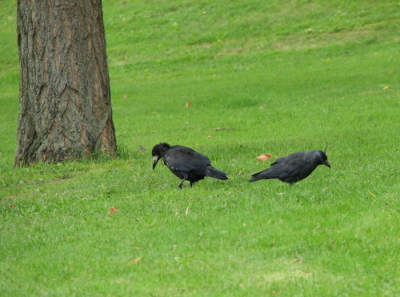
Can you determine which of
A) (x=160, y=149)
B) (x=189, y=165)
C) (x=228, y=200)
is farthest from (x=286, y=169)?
(x=160, y=149)

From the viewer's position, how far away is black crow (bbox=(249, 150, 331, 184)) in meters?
Answer: 7.90

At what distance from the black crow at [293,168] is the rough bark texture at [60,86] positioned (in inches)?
163

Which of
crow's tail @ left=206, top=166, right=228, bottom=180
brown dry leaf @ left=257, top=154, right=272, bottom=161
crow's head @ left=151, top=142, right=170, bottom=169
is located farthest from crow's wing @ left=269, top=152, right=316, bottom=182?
brown dry leaf @ left=257, top=154, right=272, bottom=161

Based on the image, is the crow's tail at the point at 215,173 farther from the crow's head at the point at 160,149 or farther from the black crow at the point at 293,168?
the crow's head at the point at 160,149

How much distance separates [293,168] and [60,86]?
488cm

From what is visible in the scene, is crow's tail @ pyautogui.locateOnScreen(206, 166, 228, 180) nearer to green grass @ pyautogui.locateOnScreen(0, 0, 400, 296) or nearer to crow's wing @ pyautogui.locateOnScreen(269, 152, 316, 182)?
green grass @ pyautogui.locateOnScreen(0, 0, 400, 296)

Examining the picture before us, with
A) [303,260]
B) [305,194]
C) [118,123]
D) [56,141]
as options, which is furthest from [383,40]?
[303,260]

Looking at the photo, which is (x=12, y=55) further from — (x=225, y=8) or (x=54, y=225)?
(x=54, y=225)

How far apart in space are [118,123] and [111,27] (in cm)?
1716

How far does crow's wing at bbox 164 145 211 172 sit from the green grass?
1.07 feet

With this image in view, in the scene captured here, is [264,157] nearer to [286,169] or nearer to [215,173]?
[215,173]

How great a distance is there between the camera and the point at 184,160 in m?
8.42

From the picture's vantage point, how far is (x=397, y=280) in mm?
5000

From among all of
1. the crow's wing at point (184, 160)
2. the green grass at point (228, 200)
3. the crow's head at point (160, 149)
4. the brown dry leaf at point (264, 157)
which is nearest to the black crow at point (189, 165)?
the crow's wing at point (184, 160)
